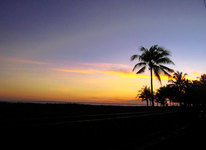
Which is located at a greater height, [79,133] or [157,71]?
[157,71]

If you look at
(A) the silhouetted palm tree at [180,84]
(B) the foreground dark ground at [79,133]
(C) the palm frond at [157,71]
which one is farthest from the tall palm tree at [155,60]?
(A) the silhouetted palm tree at [180,84]

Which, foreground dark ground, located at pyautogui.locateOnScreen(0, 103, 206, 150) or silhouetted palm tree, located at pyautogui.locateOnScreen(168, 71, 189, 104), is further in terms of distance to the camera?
silhouetted palm tree, located at pyautogui.locateOnScreen(168, 71, 189, 104)

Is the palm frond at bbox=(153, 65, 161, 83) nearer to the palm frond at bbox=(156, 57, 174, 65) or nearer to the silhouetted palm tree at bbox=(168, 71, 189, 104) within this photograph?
the palm frond at bbox=(156, 57, 174, 65)

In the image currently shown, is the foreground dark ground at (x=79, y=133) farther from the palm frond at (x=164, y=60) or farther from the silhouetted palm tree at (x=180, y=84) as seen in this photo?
the silhouetted palm tree at (x=180, y=84)

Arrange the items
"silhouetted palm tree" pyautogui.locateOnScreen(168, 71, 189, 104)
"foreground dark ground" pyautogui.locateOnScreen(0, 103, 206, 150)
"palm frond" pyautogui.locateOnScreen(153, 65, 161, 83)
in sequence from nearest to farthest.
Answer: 1. "foreground dark ground" pyautogui.locateOnScreen(0, 103, 206, 150)
2. "palm frond" pyautogui.locateOnScreen(153, 65, 161, 83)
3. "silhouetted palm tree" pyautogui.locateOnScreen(168, 71, 189, 104)

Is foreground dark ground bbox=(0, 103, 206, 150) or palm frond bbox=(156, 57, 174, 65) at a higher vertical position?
palm frond bbox=(156, 57, 174, 65)

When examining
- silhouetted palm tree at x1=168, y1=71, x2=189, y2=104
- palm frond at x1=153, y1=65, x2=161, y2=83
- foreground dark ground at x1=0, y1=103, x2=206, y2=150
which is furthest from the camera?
silhouetted palm tree at x1=168, y1=71, x2=189, y2=104

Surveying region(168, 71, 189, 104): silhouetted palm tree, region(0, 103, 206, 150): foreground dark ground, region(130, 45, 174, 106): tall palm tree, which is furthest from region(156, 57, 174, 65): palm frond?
region(168, 71, 189, 104): silhouetted palm tree

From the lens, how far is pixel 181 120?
7758 millimetres

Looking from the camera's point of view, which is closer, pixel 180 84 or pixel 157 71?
pixel 157 71

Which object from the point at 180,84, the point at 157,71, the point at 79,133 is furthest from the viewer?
the point at 180,84

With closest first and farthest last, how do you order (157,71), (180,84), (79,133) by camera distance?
1. (79,133)
2. (157,71)
3. (180,84)

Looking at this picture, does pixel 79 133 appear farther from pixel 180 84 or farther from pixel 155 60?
pixel 180 84

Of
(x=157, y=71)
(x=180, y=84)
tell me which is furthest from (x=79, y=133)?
(x=180, y=84)
